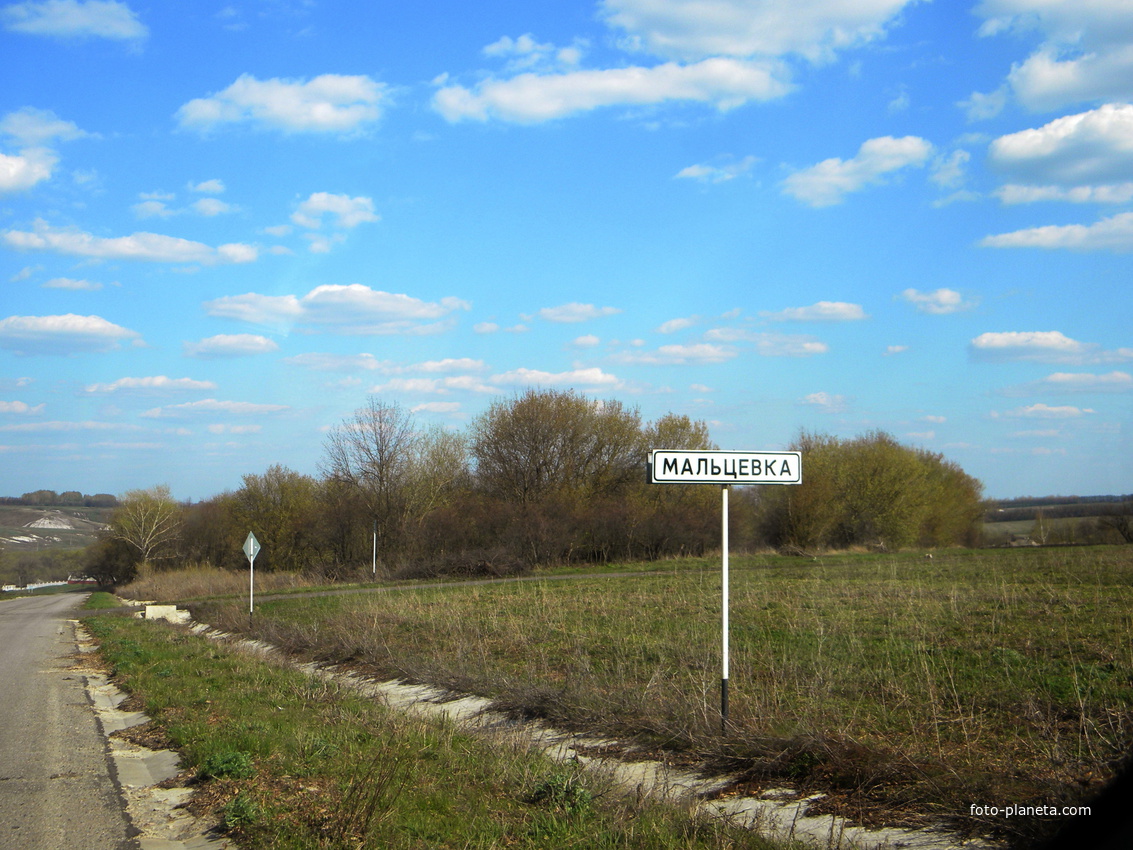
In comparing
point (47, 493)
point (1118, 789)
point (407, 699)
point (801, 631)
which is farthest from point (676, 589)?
point (47, 493)

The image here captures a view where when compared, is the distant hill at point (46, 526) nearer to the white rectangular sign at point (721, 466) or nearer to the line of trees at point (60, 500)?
the line of trees at point (60, 500)

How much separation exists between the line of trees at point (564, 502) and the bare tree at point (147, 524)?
73.2 feet

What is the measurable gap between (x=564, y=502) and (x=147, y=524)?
54256 mm

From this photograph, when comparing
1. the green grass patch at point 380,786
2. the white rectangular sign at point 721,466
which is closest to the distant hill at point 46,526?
the green grass patch at point 380,786

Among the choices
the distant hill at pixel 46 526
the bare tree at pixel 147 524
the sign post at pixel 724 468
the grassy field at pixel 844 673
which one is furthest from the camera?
A: the distant hill at pixel 46 526

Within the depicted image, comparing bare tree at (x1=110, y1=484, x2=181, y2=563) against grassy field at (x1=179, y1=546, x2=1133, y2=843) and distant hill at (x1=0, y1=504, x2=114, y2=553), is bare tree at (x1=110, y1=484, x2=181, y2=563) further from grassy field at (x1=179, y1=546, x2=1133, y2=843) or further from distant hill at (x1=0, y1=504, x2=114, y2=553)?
distant hill at (x1=0, y1=504, x2=114, y2=553)

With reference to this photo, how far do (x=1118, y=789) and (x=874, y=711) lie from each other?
18.1 ft

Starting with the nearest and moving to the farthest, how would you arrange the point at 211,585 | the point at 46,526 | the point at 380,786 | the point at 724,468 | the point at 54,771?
the point at 380,786 < the point at 724,468 < the point at 54,771 < the point at 211,585 < the point at 46,526

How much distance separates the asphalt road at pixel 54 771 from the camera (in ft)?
22.1

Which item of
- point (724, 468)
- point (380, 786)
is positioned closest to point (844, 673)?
point (724, 468)

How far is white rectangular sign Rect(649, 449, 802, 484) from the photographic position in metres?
8.07

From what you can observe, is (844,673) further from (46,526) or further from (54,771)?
(46,526)

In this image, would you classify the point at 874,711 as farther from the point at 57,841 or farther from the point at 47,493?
the point at 47,493

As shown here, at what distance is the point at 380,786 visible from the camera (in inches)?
253
